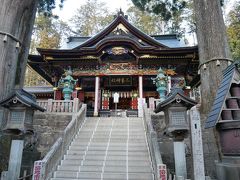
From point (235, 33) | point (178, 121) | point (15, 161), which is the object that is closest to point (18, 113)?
point (15, 161)

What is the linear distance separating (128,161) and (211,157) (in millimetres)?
2682

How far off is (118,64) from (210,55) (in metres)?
7.91

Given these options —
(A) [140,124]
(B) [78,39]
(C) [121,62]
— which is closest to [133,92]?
(C) [121,62]

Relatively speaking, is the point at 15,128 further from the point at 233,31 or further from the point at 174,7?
the point at 233,31

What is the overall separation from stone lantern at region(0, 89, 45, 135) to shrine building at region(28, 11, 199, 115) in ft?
25.2

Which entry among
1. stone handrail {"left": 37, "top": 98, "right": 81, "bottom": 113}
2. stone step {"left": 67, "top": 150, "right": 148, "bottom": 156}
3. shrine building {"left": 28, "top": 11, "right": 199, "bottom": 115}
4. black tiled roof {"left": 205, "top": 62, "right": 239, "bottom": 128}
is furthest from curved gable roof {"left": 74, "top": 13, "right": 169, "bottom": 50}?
black tiled roof {"left": 205, "top": 62, "right": 239, "bottom": 128}

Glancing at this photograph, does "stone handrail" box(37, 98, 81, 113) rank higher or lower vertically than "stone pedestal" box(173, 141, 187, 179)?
higher

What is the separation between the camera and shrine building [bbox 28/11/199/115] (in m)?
13.6

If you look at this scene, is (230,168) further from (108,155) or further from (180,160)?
(108,155)

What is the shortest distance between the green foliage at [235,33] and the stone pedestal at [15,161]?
16479 millimetres

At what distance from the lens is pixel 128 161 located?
6766 millimetres

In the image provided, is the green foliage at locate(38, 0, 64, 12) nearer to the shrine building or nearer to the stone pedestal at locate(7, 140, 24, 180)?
the shrine building

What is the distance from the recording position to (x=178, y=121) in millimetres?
5355

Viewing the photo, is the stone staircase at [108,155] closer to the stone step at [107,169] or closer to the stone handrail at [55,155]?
the stone step at [107,169]
